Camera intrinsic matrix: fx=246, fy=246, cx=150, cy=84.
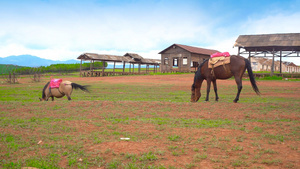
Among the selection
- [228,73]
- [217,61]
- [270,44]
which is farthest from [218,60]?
[270,44]

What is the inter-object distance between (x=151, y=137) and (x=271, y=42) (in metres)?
31.7

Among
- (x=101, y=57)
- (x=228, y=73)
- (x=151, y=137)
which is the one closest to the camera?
(x=151, y=137)

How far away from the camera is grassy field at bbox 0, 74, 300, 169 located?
15.0 feet

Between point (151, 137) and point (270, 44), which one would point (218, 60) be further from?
point (270, 44)

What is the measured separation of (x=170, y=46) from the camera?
47719mm

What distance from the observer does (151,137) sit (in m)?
6.07

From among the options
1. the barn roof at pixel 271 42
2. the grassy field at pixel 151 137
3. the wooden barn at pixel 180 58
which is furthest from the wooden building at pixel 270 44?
the grassy field at pixel 151 137

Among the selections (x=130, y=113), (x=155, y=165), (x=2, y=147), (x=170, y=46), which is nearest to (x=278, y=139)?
(x=155, y=165)

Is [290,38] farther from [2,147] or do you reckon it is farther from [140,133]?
[2,147]

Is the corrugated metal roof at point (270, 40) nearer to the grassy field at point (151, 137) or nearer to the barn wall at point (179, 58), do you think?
the barn wall at point (179, 58)

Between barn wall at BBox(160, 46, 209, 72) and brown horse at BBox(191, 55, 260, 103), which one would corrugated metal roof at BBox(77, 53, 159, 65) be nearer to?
barn wall at BBox(160, 46, 209, 72)

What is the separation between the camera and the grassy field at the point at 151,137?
4.58 m

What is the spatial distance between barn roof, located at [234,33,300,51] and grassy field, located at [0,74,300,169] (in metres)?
24.6

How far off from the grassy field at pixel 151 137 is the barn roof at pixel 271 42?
24629 millimetres
